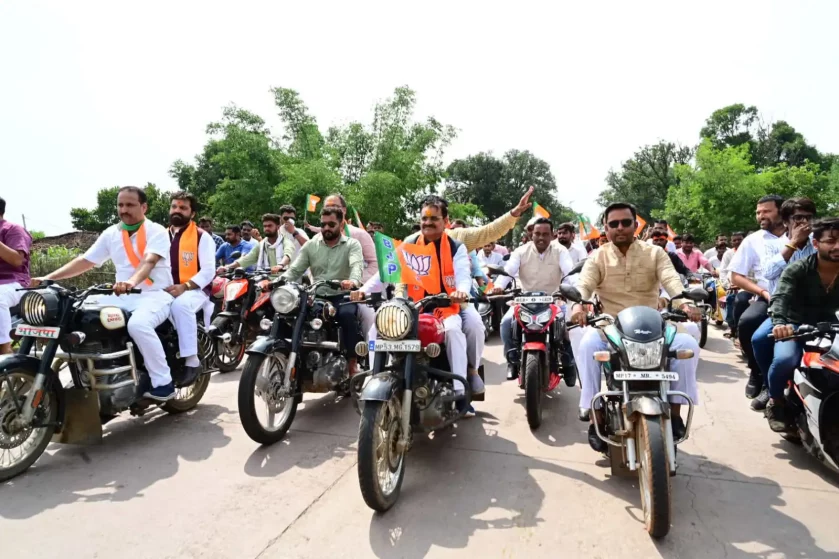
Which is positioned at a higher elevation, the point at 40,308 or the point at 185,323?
the point at 40,308

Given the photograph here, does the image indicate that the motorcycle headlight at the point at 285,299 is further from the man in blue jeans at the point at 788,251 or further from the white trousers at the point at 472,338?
the man in blue jeans at the point at 788,251

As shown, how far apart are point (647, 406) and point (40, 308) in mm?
4047

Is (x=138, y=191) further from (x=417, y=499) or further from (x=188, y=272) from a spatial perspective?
(x=417, y=499)

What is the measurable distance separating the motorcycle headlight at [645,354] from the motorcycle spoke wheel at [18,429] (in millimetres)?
3923

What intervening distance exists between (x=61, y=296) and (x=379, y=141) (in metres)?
26.8

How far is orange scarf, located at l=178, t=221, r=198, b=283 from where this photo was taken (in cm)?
510

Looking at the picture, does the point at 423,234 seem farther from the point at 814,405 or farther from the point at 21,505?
the point at 21,505

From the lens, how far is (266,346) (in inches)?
162

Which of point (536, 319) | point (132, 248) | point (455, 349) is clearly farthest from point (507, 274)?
point (132, 248)

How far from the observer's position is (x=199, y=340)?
17.2 ft

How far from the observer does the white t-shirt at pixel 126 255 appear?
4527 millimetres

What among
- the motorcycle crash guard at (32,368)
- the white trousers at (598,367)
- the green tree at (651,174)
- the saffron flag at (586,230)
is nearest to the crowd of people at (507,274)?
the white trousers at (598,367)

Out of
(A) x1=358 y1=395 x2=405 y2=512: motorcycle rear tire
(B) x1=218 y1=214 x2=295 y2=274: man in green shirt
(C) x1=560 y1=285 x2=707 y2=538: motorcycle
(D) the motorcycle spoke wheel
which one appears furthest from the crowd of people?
(B) x1=218 y1=214 x2=295 y2=274: man in green shirt

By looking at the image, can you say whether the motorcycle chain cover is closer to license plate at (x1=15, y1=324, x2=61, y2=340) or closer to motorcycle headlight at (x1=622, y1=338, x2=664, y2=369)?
license plate at (x1=15, y1=324, x2=61, y2=340)
